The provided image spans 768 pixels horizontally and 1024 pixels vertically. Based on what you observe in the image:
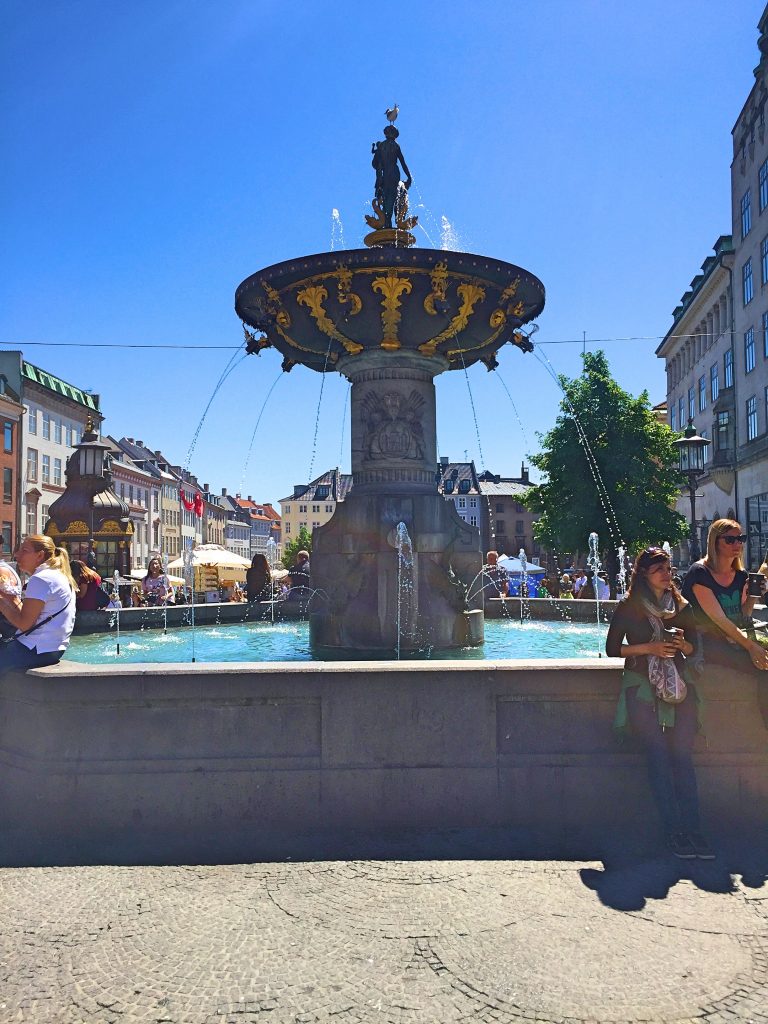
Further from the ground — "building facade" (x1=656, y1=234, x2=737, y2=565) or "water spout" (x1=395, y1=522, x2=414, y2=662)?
"building facade" (x1=656, y1=234, x2=737, y2=565)

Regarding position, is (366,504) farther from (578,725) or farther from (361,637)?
(578,725)

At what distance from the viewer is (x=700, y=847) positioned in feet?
15.3

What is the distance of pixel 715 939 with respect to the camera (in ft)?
12.1

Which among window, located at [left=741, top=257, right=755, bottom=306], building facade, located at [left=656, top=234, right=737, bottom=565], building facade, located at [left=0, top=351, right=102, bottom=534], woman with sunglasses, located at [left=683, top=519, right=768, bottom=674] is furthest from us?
building facade, located at [left=0, top=351, right=102, bottom=534]

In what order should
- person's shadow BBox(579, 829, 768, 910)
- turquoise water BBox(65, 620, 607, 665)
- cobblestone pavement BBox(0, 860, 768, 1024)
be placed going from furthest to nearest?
turquoise water BBox(65, 620, 607, 665), person's shadow BBox(579, 829, 768, 910), cobblestone pavement BBox(0, 860, 768, 1024)

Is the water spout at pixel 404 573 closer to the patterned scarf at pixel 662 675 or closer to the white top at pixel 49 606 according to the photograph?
the white top at pixel 49 606

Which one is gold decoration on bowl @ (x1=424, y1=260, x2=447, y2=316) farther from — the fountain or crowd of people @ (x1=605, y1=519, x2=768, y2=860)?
crowd of people @ (x1=605, y1=519, x2=768, y2=860)

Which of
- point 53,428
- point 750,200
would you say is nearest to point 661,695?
point 750,200

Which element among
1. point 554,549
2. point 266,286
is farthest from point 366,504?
point 554,549

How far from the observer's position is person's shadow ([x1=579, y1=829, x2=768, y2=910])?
4.20 m

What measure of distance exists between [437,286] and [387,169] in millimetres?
2444

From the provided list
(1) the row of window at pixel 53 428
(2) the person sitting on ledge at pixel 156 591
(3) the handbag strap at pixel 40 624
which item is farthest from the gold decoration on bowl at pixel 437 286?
(1) the row of window at pixel 53 428

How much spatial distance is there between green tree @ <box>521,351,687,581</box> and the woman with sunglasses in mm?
29730

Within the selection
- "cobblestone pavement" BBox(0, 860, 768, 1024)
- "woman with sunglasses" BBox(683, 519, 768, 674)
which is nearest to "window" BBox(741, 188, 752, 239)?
"woman with sunglasses" BBox(683, 519, 768, 674)
